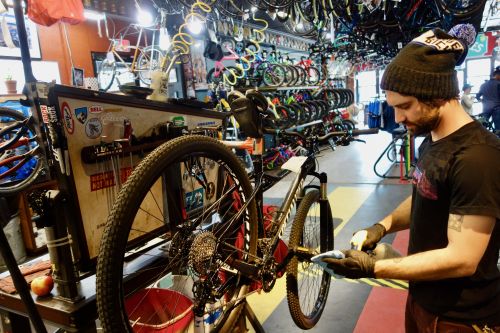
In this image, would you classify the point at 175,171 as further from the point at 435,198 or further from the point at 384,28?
the point at 384,28

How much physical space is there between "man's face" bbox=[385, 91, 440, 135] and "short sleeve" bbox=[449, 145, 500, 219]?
17 centimetres

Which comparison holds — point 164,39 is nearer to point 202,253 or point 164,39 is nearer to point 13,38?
point 13,38

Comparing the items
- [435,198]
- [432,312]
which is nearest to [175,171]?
[435,198]

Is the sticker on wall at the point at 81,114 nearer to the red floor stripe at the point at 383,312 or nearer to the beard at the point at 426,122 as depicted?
the beard at the point at 426,122

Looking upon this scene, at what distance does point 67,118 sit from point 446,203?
1354 millimetres

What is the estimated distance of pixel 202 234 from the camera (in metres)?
1.39

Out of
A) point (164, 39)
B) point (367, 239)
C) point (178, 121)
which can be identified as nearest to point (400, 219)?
point (367, 239)

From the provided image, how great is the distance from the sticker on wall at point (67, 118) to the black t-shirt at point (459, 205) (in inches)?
50.3

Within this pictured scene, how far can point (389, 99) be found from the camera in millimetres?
1258

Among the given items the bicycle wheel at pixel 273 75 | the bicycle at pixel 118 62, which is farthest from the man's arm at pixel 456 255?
the bicycle wheel at pixel 273 75

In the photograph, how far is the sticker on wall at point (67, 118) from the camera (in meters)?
1.14

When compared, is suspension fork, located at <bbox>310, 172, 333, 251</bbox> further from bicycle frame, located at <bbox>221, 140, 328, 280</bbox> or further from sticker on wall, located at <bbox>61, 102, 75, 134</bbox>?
sticker on wall, located at <bbox>61, 102, 75, 134</bbox>

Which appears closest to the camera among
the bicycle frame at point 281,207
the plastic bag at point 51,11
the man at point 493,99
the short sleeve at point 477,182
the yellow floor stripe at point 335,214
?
the short sleeve at point 477,182

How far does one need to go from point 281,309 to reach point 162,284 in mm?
948
